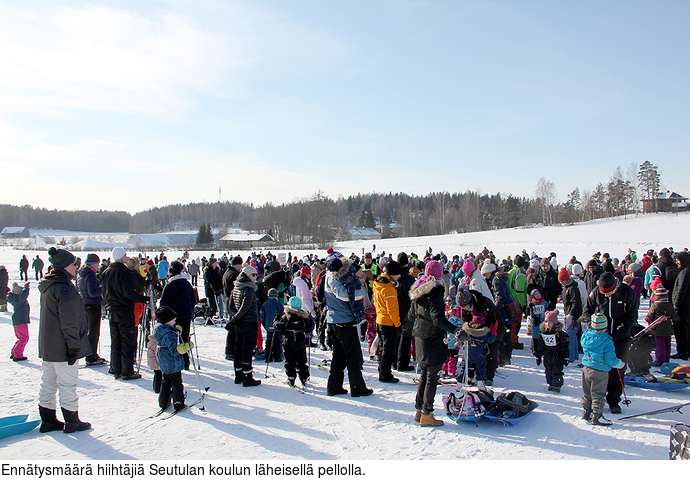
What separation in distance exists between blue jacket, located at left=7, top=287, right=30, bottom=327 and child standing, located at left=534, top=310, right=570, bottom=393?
28.8ft

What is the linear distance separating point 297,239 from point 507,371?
66.6 metres

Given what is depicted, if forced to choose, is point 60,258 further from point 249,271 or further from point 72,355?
point 249,271

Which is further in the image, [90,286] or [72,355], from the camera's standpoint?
[90,286]

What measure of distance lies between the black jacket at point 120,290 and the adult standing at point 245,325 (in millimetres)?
1493

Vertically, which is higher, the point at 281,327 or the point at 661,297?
the point at 661,297

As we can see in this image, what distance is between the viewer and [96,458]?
3617 mm

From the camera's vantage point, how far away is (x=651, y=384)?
5.31 meters

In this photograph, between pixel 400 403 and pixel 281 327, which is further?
pixel 281 327

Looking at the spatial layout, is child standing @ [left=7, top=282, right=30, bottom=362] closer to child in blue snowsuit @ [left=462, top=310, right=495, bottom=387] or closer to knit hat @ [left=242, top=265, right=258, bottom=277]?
knit hat @ [left=242, top=265, right=258, bottom=277]

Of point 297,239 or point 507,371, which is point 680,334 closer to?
point 507,371

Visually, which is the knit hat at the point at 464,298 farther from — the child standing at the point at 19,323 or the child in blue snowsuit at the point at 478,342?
the child standing at the point at 19,323

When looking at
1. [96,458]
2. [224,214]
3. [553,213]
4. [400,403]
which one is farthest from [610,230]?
[224,214]

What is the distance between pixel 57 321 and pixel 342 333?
3.22 m

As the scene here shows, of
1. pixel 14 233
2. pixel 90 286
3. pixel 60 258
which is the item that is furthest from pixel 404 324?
pixel 14 233
